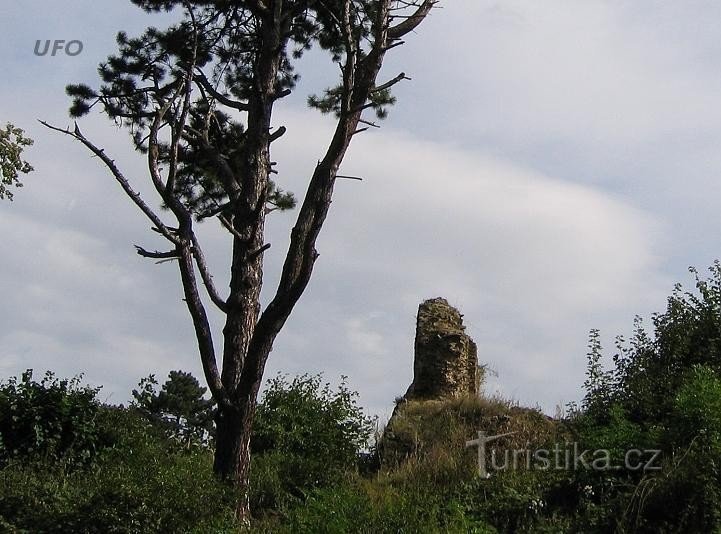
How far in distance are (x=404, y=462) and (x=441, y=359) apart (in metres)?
2.82

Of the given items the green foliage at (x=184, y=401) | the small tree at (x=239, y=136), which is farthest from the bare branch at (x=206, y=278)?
the green foliage at (x=184, y=401)

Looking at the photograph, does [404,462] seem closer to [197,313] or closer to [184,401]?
[197,313]

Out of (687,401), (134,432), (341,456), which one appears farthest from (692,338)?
(134,432)

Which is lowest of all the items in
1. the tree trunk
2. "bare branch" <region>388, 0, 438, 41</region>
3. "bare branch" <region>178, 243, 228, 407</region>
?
the tree trunk

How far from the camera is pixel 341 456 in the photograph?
15695mm

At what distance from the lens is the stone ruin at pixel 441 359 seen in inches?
670

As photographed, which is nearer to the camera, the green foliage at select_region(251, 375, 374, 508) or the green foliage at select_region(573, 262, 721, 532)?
the green foliage at select_region(573, 262, 721, 532)

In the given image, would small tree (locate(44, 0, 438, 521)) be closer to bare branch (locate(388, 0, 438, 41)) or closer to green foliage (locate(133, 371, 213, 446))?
bare branch (locate(388, 0, 438, 41))

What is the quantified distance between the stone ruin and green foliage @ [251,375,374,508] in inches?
48.9

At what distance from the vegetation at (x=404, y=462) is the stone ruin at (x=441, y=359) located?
52 cm

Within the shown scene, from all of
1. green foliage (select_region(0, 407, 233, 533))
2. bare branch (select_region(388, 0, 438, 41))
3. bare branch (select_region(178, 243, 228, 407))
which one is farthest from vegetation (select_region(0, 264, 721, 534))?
bare branch (select_region(388, 0, 438, 41))

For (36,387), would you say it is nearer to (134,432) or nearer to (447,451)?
(134,432)

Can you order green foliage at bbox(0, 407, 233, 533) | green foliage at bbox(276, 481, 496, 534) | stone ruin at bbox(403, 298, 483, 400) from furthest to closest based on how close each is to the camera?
stone ruin at bbox(403, 298, 483, 400)
green foliage at bbox(276, 481, 496, 534)
green foliage at bbox(0, 407, 233, 533)

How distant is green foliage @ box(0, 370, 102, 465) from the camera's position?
1457 centimetres
